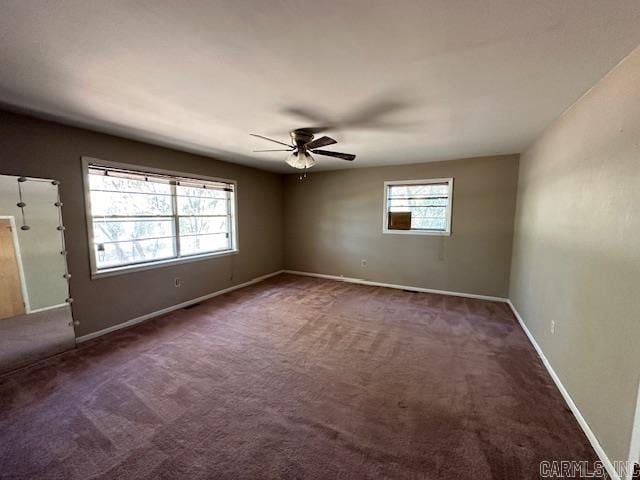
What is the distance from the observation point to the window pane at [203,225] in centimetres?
420

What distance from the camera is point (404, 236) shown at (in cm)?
504

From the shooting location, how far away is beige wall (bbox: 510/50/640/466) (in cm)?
145

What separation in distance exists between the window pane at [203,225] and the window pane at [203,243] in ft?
0.29

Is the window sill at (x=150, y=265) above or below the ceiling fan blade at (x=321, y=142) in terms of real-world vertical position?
below

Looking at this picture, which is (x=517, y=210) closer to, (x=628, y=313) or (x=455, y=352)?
(x=455, y=352)

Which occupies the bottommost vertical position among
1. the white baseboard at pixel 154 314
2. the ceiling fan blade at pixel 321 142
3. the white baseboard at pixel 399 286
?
the white baseboard at pixel 154 314

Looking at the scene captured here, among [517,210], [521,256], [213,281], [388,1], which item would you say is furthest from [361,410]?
[517,210]

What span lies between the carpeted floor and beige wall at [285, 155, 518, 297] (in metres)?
1.40

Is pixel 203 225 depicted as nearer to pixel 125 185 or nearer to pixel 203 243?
pixel 203 243

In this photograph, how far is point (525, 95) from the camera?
206cm

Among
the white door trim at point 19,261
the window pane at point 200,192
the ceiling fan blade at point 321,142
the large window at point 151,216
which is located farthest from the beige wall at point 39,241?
the ceiling fan blade at point 321,142

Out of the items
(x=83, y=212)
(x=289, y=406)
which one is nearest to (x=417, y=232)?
(x=289, y=406)

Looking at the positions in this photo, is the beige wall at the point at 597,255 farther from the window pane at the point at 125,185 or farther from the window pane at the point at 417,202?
the window pane at the point at 125,185

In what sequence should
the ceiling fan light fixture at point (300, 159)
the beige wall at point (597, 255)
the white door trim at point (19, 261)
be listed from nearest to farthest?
the beige wall at point (597, 255)
the white door trim at point (19, 261)
the ceiling fan light fixture at point (300, 159)
